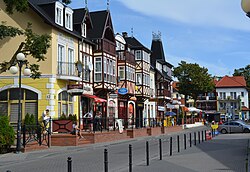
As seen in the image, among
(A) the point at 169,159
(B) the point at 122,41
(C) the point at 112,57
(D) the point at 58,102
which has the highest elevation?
(B) the point at 122,41

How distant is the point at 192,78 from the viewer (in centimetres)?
7700

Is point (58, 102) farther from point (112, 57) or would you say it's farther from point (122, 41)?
point (122, 41)

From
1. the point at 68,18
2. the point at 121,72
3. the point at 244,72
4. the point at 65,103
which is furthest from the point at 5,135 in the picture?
the point at 244,72

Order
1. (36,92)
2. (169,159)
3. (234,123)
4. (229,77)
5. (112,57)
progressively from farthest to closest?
(229,77) < (234,123) < (112,57) < (36,92) < (169,159)

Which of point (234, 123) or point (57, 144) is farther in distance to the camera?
point (234, 123)

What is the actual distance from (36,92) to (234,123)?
24.3 metres

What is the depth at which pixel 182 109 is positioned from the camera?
224 feet

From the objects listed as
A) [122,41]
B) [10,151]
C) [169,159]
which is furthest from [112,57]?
[169,159]

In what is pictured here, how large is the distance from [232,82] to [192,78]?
34210 mm

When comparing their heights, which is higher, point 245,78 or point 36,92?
point 245,78

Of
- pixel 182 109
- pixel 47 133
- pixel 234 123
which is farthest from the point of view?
pixel 182 109

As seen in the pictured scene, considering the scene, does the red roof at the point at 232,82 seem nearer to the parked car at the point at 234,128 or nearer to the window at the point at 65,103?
the parked car at the point at 234,128

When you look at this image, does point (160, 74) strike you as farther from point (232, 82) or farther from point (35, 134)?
point (232, 82)

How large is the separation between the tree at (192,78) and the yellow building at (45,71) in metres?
49.2
